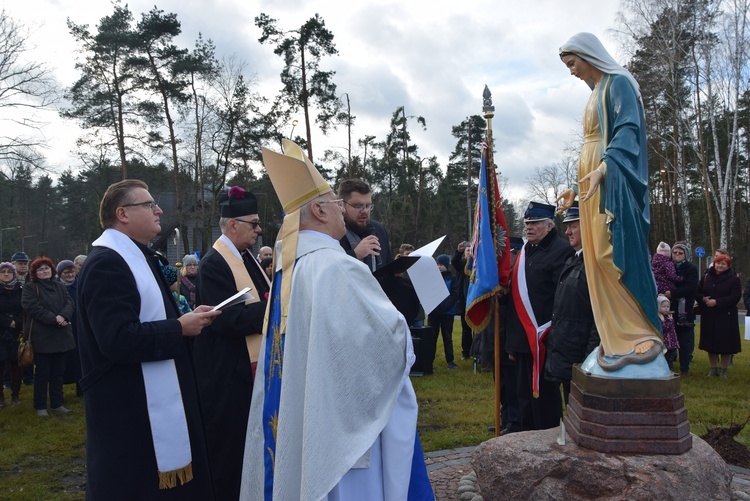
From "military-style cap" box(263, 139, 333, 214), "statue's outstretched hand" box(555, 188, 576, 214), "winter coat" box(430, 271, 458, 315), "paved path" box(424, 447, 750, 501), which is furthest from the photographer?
"winter coat" box(430, 271, 458, 315)

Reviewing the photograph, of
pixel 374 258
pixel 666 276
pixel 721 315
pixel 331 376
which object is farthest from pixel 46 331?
pixel 721 315

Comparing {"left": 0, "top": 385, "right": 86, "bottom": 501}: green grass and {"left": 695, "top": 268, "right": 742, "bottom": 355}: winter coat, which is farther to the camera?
{"left": 695, "top": 268, "right": 742, "bottom": 355}: winter coat

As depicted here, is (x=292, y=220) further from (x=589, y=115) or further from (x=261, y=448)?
(x=589, y=115)

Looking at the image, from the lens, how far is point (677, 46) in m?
21.7

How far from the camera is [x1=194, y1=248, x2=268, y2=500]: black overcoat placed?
135 inches

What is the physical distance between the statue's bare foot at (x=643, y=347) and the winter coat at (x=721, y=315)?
5.86 meters

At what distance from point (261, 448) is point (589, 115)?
296 centimetres

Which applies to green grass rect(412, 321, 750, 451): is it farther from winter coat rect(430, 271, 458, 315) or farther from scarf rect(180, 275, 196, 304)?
scarf rect(180, 275, 196, 304)

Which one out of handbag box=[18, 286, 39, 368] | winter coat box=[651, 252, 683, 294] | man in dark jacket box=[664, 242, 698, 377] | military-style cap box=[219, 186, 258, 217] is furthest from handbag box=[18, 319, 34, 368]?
man in dark jacket box=[664, 242, 698, 377]

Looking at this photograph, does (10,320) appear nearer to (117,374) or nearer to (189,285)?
(189,285)

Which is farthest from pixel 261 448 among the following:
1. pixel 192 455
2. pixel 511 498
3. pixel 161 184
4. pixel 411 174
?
pixel 411 174

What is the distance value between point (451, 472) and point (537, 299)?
5.30ft

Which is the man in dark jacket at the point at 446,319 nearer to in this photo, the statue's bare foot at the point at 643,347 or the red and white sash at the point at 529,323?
the red and white sash at the point at 529,323

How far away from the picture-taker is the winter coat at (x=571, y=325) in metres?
4.37
